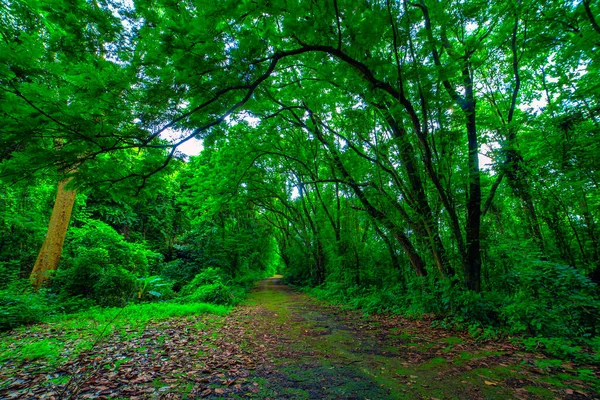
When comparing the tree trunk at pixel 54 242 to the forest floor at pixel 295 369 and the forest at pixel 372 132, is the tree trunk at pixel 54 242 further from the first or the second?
the forest floor at pixel 295 369

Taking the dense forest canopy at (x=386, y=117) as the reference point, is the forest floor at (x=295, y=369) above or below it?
below

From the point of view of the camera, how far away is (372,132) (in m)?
7.48

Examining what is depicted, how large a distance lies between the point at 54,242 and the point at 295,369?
9381mm

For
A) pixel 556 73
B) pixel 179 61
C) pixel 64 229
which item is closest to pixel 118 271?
pixel 64 229

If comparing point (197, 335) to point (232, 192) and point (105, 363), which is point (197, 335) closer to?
point (105, 363)

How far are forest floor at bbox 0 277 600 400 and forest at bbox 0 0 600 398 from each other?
61cm

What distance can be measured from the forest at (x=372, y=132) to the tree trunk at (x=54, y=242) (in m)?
0.06

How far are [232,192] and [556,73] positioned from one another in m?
10.9

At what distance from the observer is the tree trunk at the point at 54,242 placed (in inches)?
307

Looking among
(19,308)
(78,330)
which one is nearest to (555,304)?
(78,330)

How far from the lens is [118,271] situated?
8.58 meters

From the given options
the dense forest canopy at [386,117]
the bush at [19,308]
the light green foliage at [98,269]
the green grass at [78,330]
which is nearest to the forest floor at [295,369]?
the green grass at [78,330]

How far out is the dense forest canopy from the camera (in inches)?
133

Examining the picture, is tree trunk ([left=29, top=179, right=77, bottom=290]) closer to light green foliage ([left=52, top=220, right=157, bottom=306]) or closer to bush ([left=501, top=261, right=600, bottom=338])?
light green foliage ([left=52, top=220, right=157, bottom=306])
